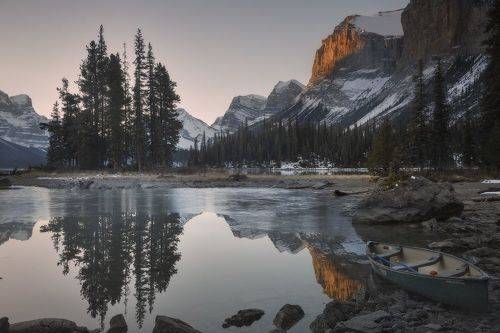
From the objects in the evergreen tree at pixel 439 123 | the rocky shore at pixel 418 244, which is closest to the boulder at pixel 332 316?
the rocky shore at pixel 418 244

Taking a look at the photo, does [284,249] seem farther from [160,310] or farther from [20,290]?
[20,290]

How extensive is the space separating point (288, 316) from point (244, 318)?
87 centimetres

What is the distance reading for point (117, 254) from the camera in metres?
13.1

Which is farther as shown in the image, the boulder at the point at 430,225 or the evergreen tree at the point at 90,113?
the evergreen tree at the point at 90,113

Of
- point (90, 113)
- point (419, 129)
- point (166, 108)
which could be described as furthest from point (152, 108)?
point (419, 129)

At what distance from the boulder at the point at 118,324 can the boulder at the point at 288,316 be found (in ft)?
9.39

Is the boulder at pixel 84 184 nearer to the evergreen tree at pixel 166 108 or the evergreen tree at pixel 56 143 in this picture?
the evergreen tree at pixel 166 108

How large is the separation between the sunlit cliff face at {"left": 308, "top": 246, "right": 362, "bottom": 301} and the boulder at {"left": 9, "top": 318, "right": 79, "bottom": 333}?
565 centimetres

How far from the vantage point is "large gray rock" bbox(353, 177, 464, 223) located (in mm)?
19281

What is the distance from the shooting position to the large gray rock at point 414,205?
1928 centimetres

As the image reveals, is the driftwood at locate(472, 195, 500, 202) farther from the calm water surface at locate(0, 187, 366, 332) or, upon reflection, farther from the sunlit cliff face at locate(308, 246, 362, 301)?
the sunlit cliff face at locate(308, 246, 362, 301)

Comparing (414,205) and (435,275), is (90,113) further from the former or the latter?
(435,275)

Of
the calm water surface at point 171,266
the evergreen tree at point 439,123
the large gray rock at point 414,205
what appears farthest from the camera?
the evergreen tree at point 439,123

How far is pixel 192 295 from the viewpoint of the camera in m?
9.30
